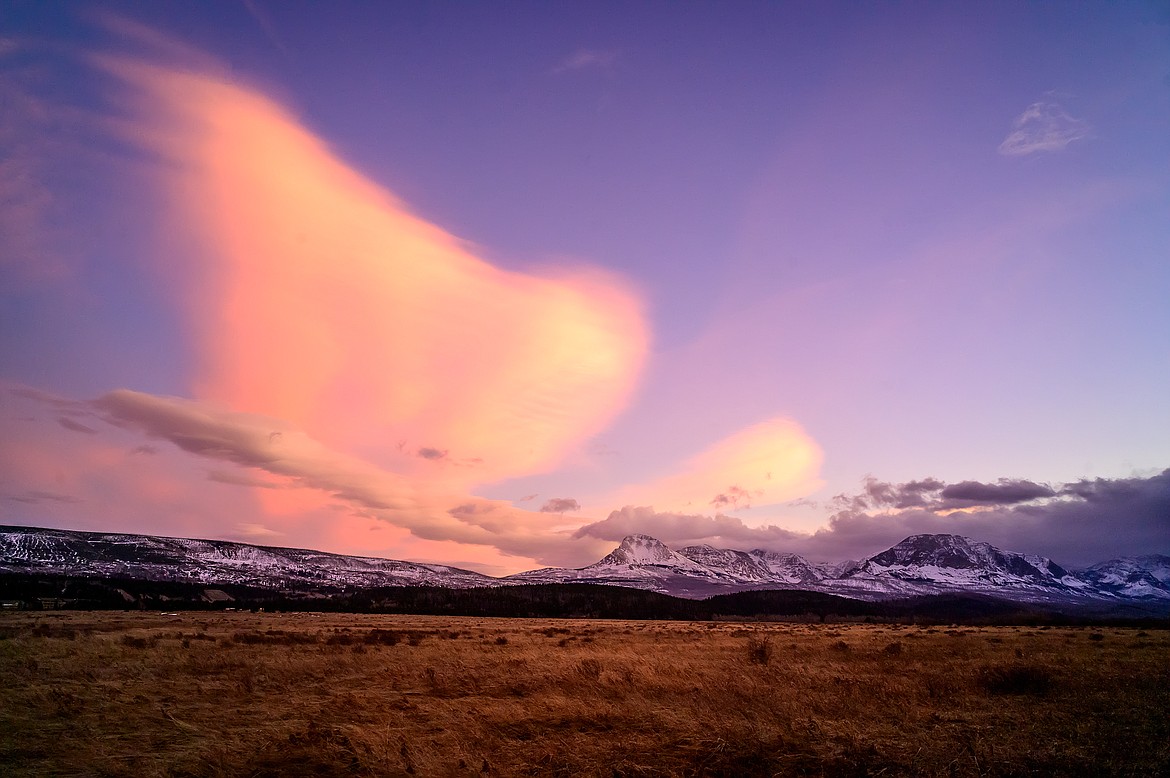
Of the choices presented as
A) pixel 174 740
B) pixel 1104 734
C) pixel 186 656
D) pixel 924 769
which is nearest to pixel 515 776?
pixel 924 769

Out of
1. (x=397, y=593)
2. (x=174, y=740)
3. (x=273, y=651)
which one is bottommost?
(x=397, y=593)

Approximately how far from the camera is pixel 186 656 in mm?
24703

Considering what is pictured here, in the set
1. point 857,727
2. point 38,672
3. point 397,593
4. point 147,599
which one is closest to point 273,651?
point 38,672

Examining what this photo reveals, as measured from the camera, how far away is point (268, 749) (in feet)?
34.4

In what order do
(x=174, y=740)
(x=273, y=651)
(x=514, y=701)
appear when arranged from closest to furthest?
(x=174, y=740)
(x=514, y=701)
(x=273, y=651)

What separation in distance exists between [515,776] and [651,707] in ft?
15.3

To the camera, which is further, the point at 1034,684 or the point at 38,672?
the point at 38,672

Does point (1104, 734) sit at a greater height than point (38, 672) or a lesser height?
greater

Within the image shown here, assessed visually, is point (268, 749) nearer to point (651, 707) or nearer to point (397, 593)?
point (651, 707)

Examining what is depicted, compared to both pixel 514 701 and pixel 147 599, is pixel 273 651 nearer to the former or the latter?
pixel 514 701

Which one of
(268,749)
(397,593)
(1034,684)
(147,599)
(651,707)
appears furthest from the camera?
(397,593)

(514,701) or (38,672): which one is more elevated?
(514,701)

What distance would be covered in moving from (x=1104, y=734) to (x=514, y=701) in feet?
38.1

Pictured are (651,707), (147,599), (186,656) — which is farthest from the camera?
(147,599)
